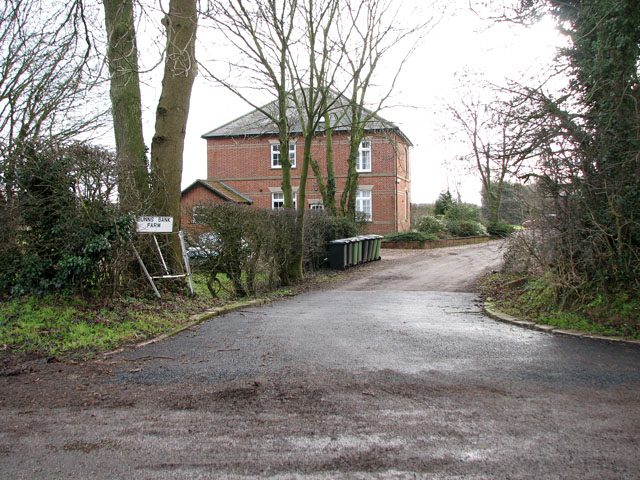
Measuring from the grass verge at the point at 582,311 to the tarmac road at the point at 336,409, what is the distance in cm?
67

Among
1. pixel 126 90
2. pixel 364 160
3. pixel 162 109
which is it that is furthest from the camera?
pixel 364 160

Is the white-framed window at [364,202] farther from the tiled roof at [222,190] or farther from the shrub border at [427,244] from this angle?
the tiled roof at [222,190]

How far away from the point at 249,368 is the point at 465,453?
2.74 metres

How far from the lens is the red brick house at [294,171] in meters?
36.6

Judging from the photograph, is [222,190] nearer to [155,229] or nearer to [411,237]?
[411,237]

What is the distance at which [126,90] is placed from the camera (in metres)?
10.3

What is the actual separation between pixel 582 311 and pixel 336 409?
5.60 meters

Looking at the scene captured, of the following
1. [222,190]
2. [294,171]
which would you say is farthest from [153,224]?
[294,171]

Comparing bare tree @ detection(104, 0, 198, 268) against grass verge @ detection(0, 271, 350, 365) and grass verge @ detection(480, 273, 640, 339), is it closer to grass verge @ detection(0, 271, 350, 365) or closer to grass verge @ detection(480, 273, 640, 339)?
grass verge @ detection(0, 271, 350, 365)

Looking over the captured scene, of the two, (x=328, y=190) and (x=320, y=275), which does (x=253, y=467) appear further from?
(x=328, y=190)

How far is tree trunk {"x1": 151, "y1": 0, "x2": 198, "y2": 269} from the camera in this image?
33.4 ft

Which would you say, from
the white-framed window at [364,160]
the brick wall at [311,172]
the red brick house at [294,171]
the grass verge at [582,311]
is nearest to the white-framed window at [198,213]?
the grass verge at [582,311]

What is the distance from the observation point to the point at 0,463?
10.9 feet

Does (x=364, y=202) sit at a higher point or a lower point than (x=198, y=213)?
higher
